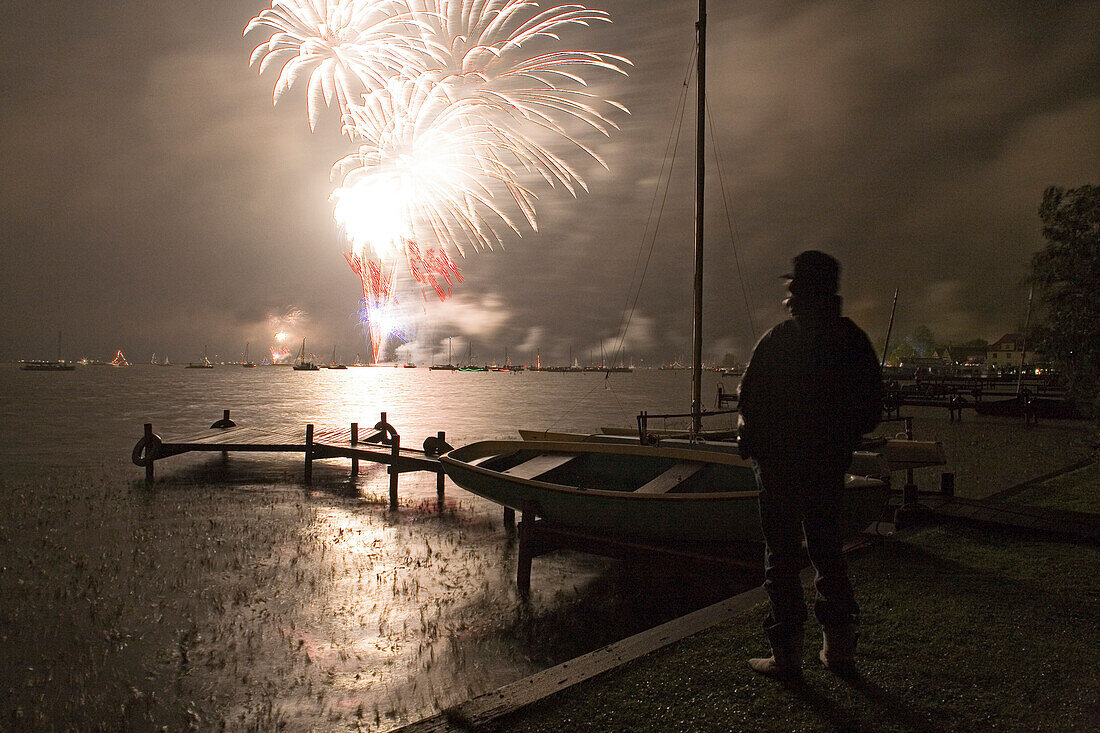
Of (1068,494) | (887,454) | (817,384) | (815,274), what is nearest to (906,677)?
(817,384)

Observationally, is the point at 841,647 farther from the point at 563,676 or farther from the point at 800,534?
the point at 563,676

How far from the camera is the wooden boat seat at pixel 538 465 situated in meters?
11.0

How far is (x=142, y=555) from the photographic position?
1184 centimetres

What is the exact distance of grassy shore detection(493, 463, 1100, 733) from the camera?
375 centimetres

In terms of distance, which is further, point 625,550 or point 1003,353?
point 1003,353

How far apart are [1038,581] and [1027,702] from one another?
3.01 meters

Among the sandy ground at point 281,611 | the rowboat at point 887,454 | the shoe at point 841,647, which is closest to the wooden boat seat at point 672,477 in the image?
the sandy ground at point 281,611

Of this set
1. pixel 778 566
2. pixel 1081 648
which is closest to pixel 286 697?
pixel 778 566

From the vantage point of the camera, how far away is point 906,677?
167 inches

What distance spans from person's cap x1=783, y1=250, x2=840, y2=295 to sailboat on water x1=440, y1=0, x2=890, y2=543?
4605 millimetres

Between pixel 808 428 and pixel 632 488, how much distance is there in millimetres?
7602

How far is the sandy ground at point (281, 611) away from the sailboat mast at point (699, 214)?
7.13 m

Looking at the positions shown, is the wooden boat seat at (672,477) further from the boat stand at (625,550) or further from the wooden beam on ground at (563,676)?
the wooden beam on ground at (563,676)

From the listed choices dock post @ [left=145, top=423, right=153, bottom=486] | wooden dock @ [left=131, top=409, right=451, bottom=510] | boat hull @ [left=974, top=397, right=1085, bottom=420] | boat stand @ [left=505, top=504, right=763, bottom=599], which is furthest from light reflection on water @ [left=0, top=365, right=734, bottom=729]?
boat hull @ [left=974, top=397, right=1085, bottom=420]
